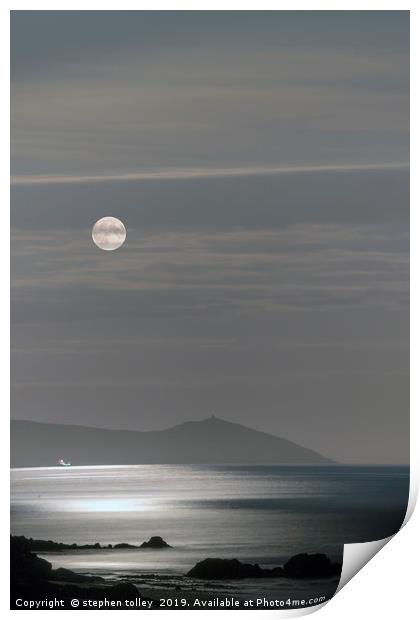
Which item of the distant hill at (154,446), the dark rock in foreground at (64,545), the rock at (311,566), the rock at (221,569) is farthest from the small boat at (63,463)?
the rock at (311,566)

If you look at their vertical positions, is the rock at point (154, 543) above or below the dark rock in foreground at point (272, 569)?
above

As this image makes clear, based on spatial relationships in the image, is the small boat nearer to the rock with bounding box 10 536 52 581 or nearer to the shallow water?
the shallow water

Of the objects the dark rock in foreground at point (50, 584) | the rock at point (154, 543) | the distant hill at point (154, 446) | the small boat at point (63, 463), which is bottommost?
the dark rock in foreground at point (50, 584)

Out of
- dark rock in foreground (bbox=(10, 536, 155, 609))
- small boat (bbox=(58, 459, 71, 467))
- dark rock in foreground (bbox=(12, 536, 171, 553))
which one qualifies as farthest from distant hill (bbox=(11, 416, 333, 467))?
dark rock in foreground (bbox=(10, 536, 155, 609))

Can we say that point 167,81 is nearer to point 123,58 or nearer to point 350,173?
point 123,58

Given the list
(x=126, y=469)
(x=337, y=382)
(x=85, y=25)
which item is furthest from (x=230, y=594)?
(x=85, y=25)

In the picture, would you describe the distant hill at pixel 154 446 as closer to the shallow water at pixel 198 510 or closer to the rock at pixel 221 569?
the shallow water at pixel 198 510
